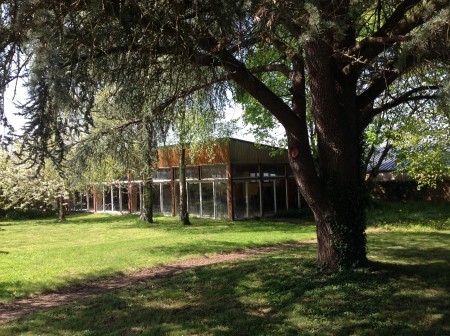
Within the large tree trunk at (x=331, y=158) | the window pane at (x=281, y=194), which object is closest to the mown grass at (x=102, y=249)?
the large tree trunk at (x=331, y=158)

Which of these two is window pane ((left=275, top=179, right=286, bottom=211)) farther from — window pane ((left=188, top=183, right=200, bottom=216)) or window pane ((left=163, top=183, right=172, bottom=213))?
window pane ((left=163, top=183, right=172, bottom=213))

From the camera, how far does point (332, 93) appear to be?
26.3 feet

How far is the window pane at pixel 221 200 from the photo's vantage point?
25.5 meters

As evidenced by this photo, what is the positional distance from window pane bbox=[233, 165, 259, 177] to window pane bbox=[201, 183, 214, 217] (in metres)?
1.92

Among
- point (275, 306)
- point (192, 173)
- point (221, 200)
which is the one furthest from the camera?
point (192, 173)

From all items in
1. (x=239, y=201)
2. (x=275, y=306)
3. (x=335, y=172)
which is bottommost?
(x=275, y=306)

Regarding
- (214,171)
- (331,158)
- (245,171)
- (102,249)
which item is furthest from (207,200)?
(331,158)

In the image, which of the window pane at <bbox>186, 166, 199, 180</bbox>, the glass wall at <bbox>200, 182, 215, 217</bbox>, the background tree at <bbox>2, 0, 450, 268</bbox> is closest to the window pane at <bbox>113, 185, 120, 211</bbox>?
the window pane at <bbox>186, 166, 199, 180</bbox>

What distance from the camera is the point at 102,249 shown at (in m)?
14.5

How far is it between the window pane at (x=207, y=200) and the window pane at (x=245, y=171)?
1.92 m

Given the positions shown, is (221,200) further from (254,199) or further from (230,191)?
(254,199)

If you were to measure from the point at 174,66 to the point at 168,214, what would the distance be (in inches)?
939

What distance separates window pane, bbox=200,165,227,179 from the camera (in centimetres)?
2541

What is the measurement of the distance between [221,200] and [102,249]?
38.8ft
